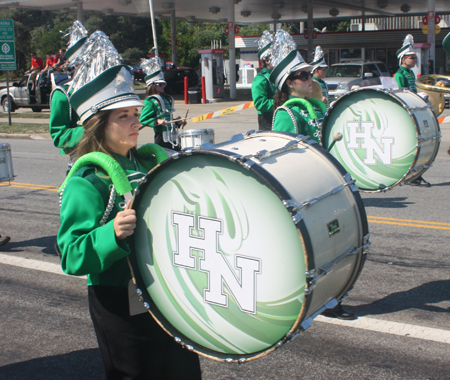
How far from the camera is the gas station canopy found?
30.4 metres

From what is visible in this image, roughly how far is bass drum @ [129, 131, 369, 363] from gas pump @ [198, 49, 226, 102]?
23.7m

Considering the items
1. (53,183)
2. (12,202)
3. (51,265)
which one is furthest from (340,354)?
(53,183)

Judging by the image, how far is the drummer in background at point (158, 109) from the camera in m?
7.76

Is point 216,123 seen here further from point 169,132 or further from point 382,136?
point 382,136

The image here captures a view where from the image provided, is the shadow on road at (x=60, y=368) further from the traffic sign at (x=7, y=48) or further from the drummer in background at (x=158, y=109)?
the traffic sign at (x=7, y=48)

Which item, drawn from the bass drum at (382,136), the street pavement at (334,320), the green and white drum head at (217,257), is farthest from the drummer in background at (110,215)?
the bass drum at (382,136)

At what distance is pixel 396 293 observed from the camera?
15.0ft

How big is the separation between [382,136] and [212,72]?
22.0 metres

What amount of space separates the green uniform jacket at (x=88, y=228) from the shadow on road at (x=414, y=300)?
264 cm

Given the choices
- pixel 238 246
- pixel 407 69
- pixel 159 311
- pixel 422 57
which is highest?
pixel 422 57

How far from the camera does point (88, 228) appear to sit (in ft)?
7.13

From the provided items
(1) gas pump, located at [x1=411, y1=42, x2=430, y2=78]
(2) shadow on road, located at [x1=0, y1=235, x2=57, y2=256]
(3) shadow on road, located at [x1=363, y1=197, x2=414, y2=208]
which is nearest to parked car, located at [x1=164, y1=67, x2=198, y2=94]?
(1) gas pump, located at [x1=411, y1=42, x2=430, y2=78]

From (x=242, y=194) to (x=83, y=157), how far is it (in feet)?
2.25

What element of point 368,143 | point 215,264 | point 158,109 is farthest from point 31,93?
point 215,264
